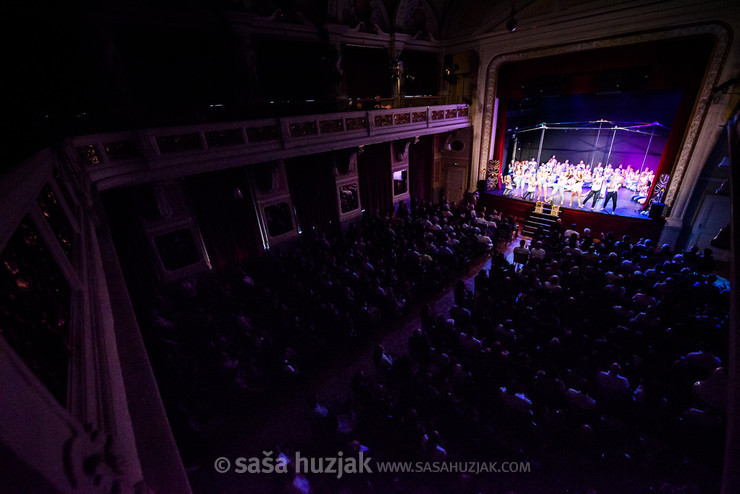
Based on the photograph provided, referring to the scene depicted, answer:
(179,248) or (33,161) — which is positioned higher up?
(33,161)

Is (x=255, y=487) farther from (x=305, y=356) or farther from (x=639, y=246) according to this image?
(x=639, y=246)

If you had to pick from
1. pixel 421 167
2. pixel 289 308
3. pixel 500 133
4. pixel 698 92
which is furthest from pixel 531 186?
pixel 289 308

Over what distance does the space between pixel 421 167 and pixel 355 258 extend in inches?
312

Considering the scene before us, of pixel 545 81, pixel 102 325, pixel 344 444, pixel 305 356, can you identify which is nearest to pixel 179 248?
pixel 305 356

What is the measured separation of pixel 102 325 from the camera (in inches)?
84.4

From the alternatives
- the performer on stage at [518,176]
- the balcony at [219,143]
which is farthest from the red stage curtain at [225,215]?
the performer on stage at [518,176]

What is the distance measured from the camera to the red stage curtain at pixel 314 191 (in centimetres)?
1090

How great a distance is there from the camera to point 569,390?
4.77 meters

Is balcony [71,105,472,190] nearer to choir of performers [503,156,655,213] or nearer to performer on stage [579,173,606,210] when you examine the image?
choir of performers [503,156,655,213]

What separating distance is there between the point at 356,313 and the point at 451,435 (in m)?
3.28

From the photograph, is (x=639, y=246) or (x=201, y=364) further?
(x=639, y=246)

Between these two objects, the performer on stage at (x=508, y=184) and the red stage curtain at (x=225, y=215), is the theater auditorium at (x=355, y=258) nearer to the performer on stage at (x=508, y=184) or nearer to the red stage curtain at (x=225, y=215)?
the red stage curtain at (x=225, y=215)

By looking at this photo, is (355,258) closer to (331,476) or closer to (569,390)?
(331,476)

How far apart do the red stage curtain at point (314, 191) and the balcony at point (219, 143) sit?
1408 mm
